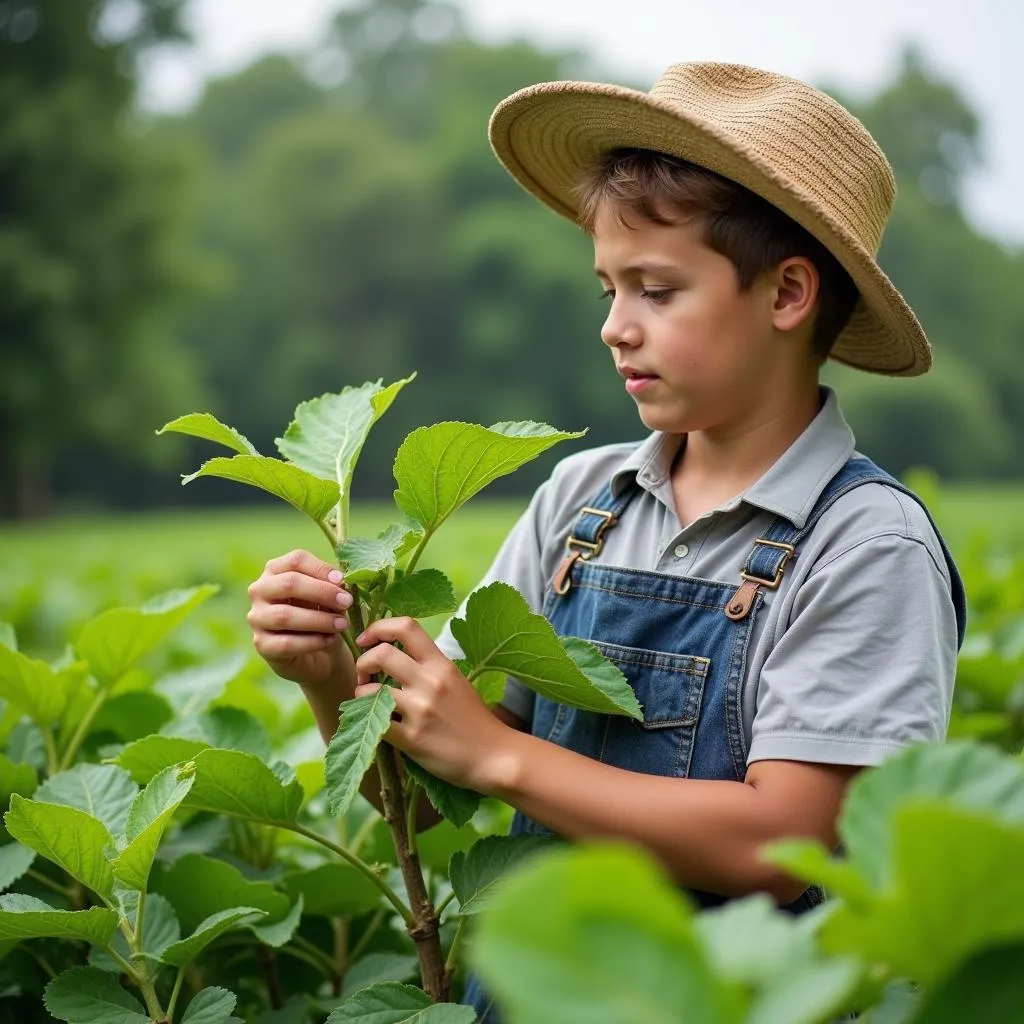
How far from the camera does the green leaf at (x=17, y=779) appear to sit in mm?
1570

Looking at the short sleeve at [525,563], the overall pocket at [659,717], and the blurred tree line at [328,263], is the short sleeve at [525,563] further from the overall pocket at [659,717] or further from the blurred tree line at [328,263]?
the blurred tree line at [328,263]

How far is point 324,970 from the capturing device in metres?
1.65

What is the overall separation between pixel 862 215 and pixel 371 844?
1.02 metres

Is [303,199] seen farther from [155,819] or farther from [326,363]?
[155,819]

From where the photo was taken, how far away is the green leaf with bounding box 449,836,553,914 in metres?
1.28

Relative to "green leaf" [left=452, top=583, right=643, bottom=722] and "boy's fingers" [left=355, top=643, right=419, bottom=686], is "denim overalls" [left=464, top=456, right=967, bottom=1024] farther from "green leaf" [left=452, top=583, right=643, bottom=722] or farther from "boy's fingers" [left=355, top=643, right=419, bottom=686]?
"boy's fingers" [left=355, top=643, right=419, bottom=686]

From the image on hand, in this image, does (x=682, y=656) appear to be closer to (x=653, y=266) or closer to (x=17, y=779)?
(x=653, y=266)

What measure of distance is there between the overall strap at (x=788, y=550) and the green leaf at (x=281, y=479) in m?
0.47

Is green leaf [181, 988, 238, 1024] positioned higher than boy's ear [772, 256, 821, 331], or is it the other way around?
boy's ear [772, 256, 821, 331]

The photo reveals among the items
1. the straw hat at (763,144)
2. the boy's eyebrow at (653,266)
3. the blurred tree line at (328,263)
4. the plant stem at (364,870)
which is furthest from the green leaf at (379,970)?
the blurred tree line at (328,263)

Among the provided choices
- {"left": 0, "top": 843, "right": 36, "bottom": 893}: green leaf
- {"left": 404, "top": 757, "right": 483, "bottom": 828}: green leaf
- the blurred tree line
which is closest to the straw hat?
{"left": 404, "top": 757, "right": 483, "bottom": 828}: green leaf

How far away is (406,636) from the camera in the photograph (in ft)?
4.17

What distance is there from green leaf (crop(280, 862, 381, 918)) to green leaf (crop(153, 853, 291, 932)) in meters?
0.05

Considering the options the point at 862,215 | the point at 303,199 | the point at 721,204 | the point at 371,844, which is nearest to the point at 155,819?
the point at 371,844
